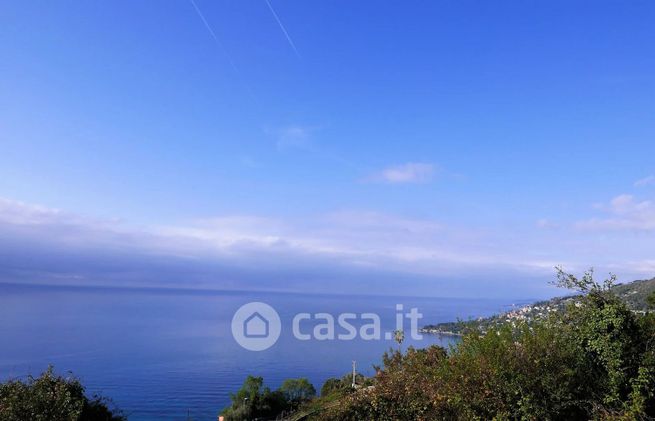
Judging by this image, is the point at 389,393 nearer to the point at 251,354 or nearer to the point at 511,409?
the point at 511,409

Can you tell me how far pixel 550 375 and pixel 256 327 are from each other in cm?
12144

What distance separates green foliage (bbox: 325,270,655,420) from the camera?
28.1 ft

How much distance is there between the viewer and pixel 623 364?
9.02 metres

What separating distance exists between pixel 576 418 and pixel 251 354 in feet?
291

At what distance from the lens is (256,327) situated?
12425cm

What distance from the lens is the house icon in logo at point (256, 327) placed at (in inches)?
4472

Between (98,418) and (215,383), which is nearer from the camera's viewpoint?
(98,418)

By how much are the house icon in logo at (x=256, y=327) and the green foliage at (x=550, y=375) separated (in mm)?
106852

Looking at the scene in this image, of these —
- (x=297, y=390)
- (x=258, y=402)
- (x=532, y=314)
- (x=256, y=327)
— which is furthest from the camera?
(x=256, y=327)

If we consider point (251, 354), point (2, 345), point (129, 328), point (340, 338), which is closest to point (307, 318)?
point (340, 338)

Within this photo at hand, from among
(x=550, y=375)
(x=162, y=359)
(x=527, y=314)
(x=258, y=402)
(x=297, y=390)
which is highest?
(x=527, y=314)

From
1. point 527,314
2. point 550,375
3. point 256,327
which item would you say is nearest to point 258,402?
point 527,314

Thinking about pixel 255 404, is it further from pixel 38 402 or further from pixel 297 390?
pixel 38 402

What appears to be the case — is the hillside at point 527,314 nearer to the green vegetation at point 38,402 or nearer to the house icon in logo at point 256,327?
the green vegetation at point 38,402
